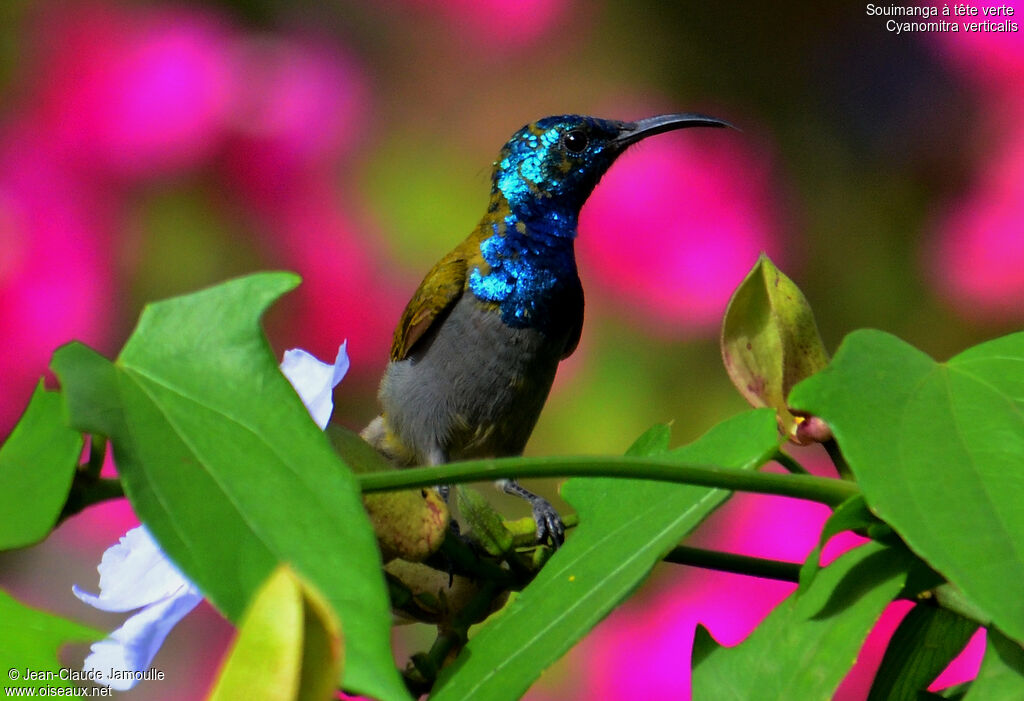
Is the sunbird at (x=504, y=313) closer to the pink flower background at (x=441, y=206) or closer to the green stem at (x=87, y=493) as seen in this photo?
the pink flower background at (x=441, y=206)

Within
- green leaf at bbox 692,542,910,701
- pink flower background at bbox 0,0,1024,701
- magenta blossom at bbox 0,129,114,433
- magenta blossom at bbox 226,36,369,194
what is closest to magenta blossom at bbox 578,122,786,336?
pink flower background at bbox 0,0,1024,701

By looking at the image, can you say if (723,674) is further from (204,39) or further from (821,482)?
(204,39)

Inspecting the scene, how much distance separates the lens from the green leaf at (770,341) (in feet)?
1.27

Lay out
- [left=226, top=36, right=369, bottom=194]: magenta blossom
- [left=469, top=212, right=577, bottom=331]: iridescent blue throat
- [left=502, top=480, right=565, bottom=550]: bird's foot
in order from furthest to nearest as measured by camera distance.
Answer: [left=226, top=36, right=369, bottom=194]: magenta blossom → [left=469, top=212, right=577, bottom=331]: iridescent blue throat → [left=502, top=480, right=565, bottom=550]: bird's foot

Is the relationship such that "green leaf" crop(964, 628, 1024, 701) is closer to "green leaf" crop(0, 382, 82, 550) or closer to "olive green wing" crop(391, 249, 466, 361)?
"green leaf" crop(0, 382, 82, 550)

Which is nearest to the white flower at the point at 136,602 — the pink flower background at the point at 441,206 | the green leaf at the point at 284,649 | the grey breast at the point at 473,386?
the green leaf at the point at 284,649

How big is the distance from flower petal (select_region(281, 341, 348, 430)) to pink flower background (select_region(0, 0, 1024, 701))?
3.02ft

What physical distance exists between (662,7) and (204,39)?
2.02 feet

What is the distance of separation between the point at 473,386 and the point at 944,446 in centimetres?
77

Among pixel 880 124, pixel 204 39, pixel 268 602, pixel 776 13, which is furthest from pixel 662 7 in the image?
pixel 268 602

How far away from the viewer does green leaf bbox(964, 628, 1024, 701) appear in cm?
29

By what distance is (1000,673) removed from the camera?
29 centimetres

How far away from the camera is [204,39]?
4.92 feet

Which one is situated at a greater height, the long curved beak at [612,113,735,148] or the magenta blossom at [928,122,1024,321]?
the long curved beak at [612,113,735,148]
